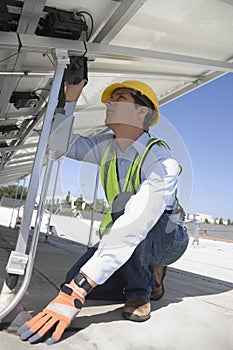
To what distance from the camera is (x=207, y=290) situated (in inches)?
93.7

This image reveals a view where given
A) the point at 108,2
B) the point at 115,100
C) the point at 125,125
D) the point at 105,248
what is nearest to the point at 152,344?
the point at 105,248

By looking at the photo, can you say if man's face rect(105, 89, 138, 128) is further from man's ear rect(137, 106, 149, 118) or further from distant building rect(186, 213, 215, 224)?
distant building rect(186, 213, 215, 224)

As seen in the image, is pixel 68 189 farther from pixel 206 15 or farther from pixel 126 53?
pixel 206 15

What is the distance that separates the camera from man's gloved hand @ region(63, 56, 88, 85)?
1.52 m

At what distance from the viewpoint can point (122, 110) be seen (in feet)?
4.81

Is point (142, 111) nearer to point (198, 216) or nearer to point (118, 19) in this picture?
point (118, 19)

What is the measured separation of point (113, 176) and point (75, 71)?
0.56m

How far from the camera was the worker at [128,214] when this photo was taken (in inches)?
46.3

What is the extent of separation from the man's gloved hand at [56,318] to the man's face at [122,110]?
0.77 meters

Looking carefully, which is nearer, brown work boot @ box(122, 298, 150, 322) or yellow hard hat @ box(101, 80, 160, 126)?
brown work boot @ box(122, 298, 150, 322)

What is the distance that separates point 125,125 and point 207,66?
3.07 feet

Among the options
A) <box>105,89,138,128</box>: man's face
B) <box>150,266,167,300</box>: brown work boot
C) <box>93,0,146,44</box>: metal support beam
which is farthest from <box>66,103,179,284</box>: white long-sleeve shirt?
<box>93,0,146,44</box>: metal support beam

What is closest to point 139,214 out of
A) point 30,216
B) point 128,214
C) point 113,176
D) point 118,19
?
point 128,214

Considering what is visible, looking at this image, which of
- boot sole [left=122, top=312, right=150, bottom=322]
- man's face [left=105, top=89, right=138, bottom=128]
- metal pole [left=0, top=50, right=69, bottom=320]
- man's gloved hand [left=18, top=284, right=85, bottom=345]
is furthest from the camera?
man's face [left=105, top=89, right=138, bottom=128]
